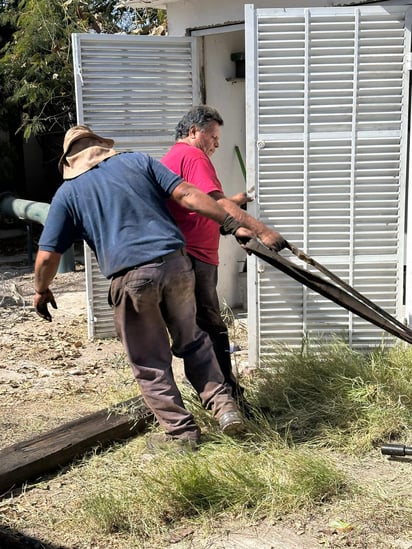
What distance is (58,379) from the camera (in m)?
5.79

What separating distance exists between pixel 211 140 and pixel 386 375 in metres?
1.91

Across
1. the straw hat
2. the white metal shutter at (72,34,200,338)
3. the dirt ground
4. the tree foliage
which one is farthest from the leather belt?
the tree foliage

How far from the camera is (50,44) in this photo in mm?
10453

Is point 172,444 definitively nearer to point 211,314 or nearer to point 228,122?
point 211,314

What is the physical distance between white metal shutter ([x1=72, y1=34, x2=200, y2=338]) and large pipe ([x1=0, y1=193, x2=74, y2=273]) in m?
3.26

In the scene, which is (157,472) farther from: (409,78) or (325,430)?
(409,78)

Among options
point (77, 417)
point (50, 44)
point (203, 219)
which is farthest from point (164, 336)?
point (50, 44)

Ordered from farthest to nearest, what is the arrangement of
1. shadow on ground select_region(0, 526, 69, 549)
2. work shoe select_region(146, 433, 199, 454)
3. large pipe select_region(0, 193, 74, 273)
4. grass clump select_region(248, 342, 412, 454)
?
large pipe select_region(0, 193, 74, 273) → grass clump select_region(248, 342, 412, 454) → work shoe select_region(146, 433, 199, 454) → shadow on ground select_region(0, 526, 69, 549)

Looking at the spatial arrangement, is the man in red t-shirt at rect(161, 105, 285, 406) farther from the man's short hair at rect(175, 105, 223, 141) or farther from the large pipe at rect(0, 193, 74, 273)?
the large pipe at rect(0, 193, 74, 273)

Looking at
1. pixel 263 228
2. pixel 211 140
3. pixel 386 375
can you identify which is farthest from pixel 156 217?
pixel 386 375

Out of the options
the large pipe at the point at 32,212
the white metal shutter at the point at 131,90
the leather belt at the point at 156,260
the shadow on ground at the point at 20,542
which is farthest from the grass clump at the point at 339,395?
the large pipe at the point at 32,212

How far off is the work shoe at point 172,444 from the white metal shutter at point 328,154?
1.52 metres

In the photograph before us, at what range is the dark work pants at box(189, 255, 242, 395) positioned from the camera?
4551 millimetres

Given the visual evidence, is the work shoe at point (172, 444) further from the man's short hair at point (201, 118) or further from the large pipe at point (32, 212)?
the large pipe at point (32, 212)
